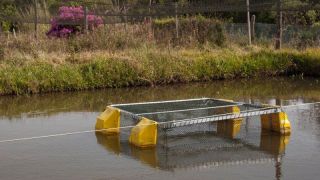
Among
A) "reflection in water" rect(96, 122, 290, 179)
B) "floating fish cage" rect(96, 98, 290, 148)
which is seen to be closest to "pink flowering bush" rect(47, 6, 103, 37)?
"floating fish cage" rect(96, 98, 290, 148)

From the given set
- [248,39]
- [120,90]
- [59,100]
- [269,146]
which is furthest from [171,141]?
[248,39]

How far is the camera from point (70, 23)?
2083 centimetres

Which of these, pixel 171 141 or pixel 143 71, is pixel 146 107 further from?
pixel 143 71

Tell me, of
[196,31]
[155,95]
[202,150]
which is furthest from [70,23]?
[202,150]

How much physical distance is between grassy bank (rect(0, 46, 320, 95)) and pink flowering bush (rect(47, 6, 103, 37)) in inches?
119

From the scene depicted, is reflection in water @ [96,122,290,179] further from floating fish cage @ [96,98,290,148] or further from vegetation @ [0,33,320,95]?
vegetation @ [0,33,320,95]

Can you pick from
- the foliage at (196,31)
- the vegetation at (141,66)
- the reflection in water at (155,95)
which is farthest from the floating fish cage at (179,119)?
the foliage at (196,31)

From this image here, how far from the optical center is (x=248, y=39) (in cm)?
2212

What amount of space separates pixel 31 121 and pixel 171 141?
3.44 meters

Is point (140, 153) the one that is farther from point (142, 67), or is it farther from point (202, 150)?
point (142, 67)

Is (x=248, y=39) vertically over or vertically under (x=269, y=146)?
over

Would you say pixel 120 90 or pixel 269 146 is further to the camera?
pixel 120 90

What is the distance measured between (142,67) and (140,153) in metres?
7.87

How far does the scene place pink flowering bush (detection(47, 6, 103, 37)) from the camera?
20.8m
